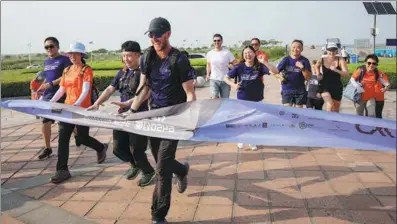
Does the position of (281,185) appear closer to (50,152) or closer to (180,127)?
(180,127)

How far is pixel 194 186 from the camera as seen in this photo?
14.2ft

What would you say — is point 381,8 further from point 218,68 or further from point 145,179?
point 145,179

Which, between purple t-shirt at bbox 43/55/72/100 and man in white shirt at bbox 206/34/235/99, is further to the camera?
man in white shirt at bbox 206/34/235/99

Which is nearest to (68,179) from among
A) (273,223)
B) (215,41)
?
(273,223)

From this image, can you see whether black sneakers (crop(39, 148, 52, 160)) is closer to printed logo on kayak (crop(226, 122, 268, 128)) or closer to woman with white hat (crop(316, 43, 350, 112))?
printed logo on kayak (crop(226, 122, 268, 128))

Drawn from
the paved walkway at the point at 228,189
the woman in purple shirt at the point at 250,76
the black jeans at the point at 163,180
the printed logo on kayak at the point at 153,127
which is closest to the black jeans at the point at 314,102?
the paved walkway at the point at 228,189

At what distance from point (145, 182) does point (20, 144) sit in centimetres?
338

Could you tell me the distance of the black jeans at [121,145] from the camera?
4400mm

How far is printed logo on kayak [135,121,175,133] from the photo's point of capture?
3.45 metres

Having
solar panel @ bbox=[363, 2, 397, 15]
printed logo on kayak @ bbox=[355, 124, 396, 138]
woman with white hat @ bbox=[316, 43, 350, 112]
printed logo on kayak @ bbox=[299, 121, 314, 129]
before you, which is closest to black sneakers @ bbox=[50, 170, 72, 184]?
printed logo on kayak @ bbox=[299, 121, 314, 129]

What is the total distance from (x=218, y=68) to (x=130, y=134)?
3.43m

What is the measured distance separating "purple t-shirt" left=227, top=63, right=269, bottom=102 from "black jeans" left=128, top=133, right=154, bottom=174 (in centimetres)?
197

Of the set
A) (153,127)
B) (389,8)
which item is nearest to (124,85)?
(153,127)

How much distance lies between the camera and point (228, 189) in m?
4.19
